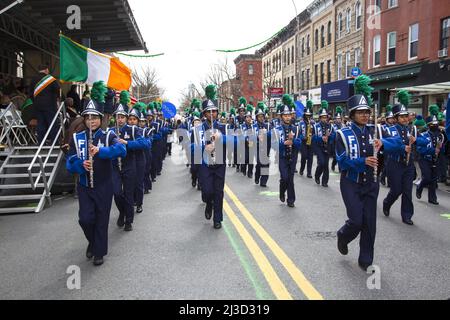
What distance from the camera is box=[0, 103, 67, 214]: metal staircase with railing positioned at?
9406mm

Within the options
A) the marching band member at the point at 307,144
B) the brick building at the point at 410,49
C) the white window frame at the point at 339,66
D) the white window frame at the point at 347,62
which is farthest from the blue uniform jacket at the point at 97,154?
the white window frame at the point at 339,66

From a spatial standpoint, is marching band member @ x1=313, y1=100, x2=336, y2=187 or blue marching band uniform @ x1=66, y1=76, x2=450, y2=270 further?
marching band member @ x1=313, y1=100, x2=336, y2=187

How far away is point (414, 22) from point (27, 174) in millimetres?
22338

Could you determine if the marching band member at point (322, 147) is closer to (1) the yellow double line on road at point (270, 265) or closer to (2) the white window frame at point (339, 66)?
(1) the yellow double line on road at point (270, 265)

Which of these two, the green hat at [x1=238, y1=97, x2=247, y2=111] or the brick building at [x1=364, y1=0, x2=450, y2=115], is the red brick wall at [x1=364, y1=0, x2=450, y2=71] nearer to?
the brick building at [x1=364, y1=0, x2=450, y2=115]

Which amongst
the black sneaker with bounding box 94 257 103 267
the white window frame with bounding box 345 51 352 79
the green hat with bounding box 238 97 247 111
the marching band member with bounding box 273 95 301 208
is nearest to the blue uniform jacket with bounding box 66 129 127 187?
the black sneaker with bounding box 94 257 103 267

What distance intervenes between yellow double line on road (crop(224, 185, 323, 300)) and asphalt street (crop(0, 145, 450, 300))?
0.01 meters

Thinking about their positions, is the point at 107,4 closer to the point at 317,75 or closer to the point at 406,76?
the point at 406,76

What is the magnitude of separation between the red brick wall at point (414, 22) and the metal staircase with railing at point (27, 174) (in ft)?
63.2

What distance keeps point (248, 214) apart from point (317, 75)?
3298 centimetres

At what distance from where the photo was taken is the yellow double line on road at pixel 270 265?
4453 millimetres

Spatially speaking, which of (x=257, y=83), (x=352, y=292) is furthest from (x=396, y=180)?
(x=257, y=83)

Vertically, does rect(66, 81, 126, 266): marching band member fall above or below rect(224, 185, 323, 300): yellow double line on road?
above

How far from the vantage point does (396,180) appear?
7.89 metres
